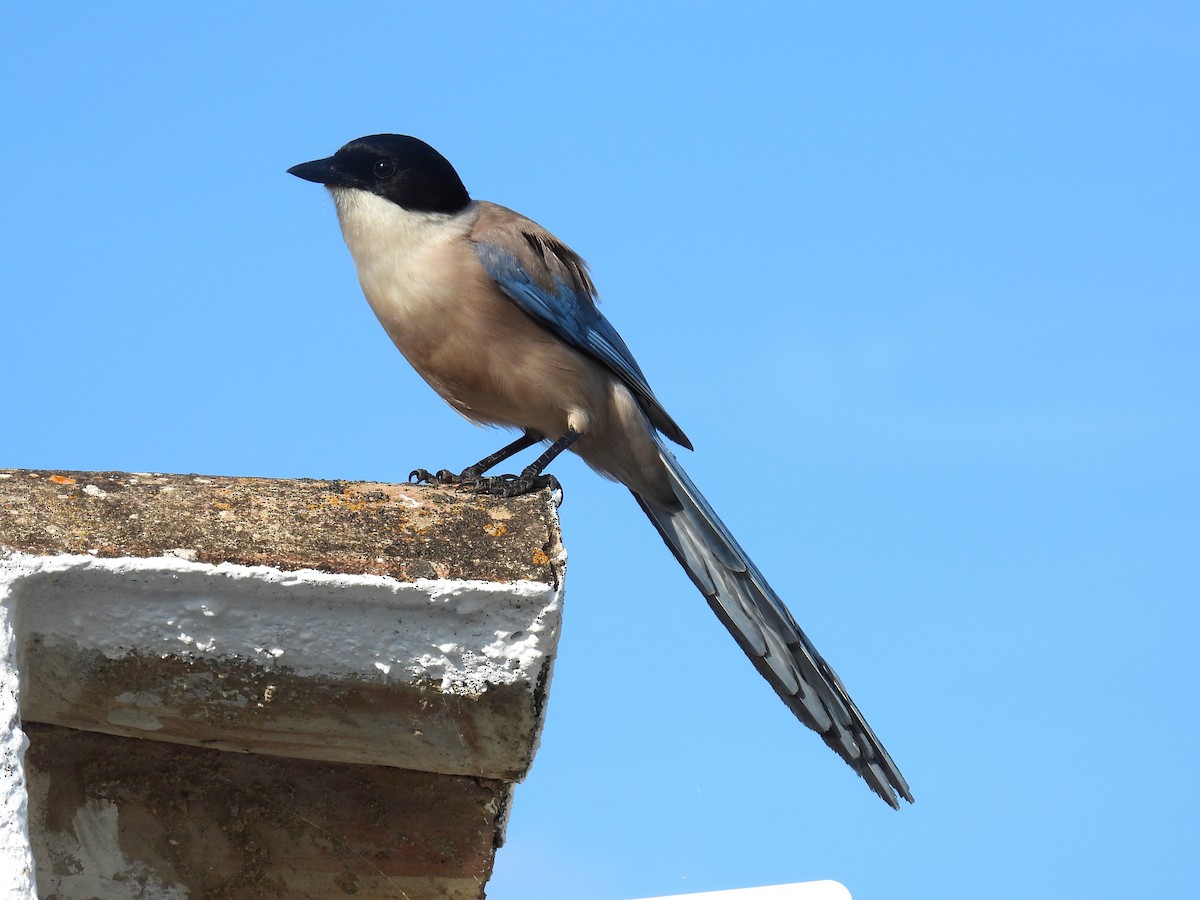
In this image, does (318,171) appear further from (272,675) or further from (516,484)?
(272,675)

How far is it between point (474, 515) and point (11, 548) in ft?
2.73

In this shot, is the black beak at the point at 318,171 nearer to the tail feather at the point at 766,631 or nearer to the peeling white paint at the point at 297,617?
the tail feather at the point at 766,631

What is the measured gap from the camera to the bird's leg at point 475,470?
4.22 meters

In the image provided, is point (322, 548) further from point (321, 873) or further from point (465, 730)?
point (321, 873)

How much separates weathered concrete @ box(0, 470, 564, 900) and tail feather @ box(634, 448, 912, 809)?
1.94 m

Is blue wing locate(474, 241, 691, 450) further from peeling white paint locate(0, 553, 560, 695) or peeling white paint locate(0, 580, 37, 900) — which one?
peeling white paint locate(0, 580, 37, 900)

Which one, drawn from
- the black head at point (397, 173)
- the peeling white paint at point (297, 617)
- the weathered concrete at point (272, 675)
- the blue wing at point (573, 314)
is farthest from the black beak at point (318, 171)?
the peeling white paint at point (297, 617)

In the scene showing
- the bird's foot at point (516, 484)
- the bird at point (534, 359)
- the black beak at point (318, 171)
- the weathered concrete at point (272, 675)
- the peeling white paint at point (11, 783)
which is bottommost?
the peeling white paint at point (11, 783)

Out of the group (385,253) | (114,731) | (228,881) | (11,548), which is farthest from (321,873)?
(385,253)

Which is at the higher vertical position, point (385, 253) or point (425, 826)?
point (385, 253)

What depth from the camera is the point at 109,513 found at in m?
2.34

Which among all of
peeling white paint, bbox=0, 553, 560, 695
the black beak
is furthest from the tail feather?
peeling white paint, bbox=0, 553, 560, 695

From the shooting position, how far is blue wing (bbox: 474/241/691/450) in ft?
15.4

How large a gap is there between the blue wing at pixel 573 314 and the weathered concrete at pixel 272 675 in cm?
199
